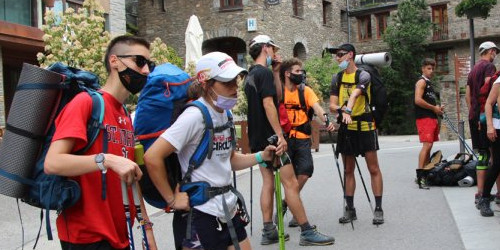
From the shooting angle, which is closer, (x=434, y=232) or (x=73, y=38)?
(x=434, y=232)

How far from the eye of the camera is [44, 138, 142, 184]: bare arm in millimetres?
2860

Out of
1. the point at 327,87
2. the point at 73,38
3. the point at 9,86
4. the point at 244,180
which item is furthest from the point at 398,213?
the point at 327,87

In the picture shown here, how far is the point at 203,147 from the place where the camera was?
3531 millimetres

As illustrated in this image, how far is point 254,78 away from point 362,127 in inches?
66.7

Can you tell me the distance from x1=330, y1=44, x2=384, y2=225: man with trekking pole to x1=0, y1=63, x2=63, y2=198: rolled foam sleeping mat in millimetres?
4468

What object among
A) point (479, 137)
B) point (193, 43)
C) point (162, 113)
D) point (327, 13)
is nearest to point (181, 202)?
point (162, 113)

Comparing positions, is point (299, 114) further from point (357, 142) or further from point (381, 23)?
point (381, 23)

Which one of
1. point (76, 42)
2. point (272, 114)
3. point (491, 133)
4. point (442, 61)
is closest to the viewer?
point (272, 114)

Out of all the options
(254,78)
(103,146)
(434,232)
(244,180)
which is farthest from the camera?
(244,180)

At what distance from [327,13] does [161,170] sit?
36.7 metres

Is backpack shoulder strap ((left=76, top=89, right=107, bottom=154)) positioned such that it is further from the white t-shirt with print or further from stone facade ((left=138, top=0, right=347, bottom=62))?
stone facade ((left=138, top=0, right=347, bottom=62))

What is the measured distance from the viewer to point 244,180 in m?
12.5

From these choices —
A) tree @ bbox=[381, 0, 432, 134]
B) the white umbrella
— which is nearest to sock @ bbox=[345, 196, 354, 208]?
the white umbrella

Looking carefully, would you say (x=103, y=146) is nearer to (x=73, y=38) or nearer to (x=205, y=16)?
(x=73, y=38)
